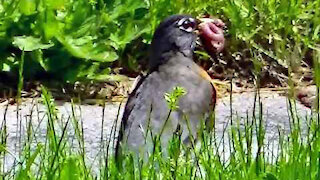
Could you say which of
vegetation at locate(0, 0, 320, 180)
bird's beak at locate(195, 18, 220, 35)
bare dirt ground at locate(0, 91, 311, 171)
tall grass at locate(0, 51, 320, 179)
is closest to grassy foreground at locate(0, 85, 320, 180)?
tall grass at locate(0, 51, 320, 179)

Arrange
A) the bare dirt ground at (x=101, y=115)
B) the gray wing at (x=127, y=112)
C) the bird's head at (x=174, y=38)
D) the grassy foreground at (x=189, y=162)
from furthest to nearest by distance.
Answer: the bird's head at (x=174, y=38), the bare dirt ground at (x=101, y=115), the gray wing at (x=127, y=112), the grassy foreground at (x=189, y=162)

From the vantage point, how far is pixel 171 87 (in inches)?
196

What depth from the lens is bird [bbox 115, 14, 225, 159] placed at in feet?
14.2

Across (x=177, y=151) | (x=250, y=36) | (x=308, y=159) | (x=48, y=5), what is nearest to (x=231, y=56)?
(x=250, y=36)

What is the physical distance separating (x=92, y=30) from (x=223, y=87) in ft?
2.97

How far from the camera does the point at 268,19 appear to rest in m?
6.47

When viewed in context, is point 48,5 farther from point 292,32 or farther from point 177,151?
point 177,151

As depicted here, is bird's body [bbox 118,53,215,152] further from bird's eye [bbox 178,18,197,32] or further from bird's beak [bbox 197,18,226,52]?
bird's beak [bbox 197,18,226,52]

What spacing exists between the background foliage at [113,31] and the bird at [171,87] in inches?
11.0

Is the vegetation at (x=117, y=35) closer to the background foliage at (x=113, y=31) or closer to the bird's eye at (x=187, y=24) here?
the background foliage at (x=113, y=31)

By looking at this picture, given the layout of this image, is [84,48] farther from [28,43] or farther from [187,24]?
[187,24]

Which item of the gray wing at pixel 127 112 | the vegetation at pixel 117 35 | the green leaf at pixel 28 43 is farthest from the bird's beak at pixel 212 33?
the gray wing at pixel 127 112

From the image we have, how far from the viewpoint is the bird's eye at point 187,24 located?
5703mm

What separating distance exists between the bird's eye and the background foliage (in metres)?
0.35
